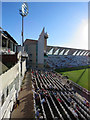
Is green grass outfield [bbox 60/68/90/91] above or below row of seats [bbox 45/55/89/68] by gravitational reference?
below

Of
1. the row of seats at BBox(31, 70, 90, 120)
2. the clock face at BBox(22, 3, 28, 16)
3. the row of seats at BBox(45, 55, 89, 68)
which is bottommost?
the row of seats at BBox(31, 70, 90, 120)

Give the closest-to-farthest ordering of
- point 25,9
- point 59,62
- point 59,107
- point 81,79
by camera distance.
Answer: point 59,107, point 25,9, point 81,79, point 59,62

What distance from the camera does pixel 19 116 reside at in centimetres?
644

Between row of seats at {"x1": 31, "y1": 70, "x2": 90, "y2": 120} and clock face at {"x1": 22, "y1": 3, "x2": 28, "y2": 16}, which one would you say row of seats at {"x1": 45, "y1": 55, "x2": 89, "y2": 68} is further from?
row of seats at {"x1": 31, "y1": 70, "x2": 90, "y2": 120}

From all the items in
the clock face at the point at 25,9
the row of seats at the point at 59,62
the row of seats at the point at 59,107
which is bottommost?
the row of seats at the point at 59,107

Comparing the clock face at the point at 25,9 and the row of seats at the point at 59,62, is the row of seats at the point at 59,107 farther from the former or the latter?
Answer: the row of seats at the point at 59,62

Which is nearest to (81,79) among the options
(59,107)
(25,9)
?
(59,107)

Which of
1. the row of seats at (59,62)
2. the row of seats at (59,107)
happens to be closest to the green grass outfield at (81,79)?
the row of seats at (59,107)

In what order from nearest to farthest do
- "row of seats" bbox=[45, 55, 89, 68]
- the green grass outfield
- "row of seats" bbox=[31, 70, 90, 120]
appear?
"row of seats" bbox=[31, 70, 90, 120] < the green grass outfield < "row of seats" bbox=[45, 55, 89, 68]

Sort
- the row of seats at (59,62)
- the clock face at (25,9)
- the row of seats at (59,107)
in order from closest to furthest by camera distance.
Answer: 1. the row of seats at (59,107)
2. the clock face at (25,9)
3. the row of seats at (59,62)

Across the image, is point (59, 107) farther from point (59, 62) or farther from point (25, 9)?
point (59, 62)

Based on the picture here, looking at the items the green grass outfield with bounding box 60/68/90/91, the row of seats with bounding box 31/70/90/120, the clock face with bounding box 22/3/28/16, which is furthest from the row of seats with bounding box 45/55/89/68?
the row of seats with bounding box 31/70/90/120

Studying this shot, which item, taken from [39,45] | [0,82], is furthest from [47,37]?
[0,82]

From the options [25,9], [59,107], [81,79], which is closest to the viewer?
[59,107]
